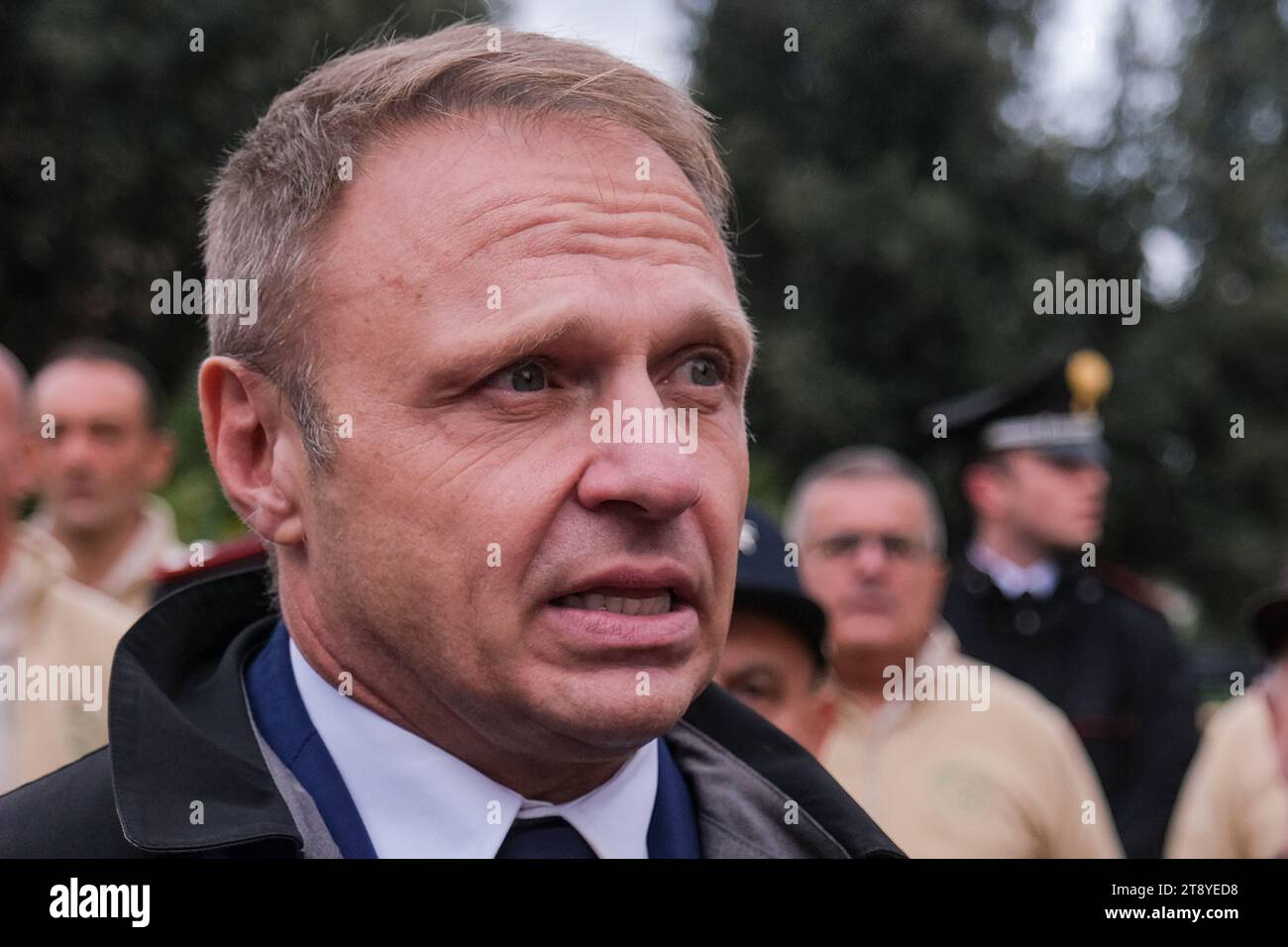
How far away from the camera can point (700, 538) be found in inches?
68.1

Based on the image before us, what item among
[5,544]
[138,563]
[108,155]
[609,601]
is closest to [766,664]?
[609,601]

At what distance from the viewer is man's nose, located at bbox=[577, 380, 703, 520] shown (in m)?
1.63

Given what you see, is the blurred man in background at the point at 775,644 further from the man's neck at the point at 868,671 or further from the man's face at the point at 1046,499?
the man's face at the point at 1046,499

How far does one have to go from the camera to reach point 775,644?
296cm

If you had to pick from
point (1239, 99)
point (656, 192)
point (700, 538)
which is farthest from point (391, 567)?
point (1239, 99)

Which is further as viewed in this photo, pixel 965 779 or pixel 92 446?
pixel 92 446

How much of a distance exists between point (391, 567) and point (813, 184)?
13014mm

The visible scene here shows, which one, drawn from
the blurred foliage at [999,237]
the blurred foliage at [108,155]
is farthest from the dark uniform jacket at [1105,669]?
the blurred foliage at [999,237]

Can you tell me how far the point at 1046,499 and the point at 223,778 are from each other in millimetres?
3411

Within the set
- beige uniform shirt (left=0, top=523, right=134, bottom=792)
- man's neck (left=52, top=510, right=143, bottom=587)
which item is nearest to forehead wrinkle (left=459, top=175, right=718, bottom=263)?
beige uniform shirt (left=0, top=523, right=134, bottom=792)

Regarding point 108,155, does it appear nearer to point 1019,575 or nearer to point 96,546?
point 96,546

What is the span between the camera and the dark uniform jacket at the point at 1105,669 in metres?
4.30

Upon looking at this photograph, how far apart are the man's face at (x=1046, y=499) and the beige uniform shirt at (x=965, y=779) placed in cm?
139
